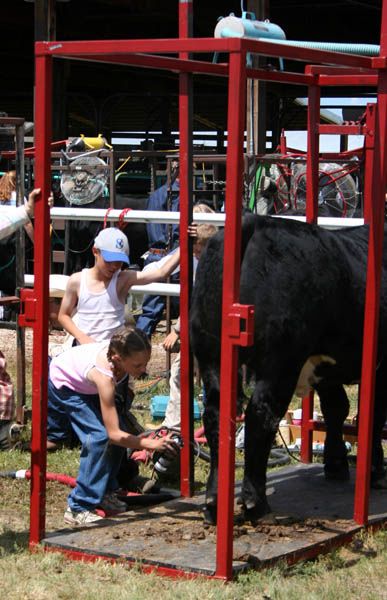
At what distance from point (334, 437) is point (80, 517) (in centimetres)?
175

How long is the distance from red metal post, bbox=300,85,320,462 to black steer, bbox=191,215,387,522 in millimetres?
773

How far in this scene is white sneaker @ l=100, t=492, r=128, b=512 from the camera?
5.95 metres

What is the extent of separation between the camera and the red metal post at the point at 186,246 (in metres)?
5.96

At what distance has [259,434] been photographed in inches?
213

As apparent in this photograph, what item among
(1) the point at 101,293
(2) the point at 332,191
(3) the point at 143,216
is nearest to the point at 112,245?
(1) the point at 101,293

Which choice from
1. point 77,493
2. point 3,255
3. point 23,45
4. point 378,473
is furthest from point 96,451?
point 23,45

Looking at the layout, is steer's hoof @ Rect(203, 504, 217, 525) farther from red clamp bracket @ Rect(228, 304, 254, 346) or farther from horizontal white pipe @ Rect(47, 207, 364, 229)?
horizontal white pipe @ Rect(47, 207, 364, 229)

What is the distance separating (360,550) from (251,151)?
26.2 feet

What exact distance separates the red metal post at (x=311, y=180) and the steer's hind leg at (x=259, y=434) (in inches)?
55.1

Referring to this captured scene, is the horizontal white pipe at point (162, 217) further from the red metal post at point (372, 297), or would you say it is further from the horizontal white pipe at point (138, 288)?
the red metal post at point (372, 297)

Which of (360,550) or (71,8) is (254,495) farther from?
(71,8)

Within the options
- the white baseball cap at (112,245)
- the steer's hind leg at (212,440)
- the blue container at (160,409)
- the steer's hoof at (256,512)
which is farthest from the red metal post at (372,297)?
the blue container at (160,409)

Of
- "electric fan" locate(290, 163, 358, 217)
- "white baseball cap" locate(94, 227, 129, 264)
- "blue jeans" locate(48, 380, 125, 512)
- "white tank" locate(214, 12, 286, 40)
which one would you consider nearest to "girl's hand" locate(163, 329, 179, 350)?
"white baseball cap" locate(94, 227, 129, 264)

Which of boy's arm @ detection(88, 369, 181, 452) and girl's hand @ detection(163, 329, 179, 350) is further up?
girl's hand @ detection(163, 329, 179, 350)
